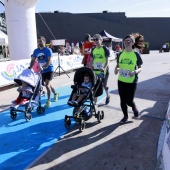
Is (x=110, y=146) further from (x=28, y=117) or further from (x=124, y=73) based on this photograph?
(x=28, y=117)

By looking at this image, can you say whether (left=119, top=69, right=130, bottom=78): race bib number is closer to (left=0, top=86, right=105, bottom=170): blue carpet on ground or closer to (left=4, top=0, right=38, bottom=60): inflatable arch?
(left=0, top=86, right=105, bottom=170): blue carpet on ground

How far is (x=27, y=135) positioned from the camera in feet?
17.1

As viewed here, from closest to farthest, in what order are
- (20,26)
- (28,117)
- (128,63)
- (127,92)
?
(128,63)
(127,92)
(28,117)
(20,26)

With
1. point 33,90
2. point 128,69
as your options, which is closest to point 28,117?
point 33,90

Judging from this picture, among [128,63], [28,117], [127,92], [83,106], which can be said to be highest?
[128,63]

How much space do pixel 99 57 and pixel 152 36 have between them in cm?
4929

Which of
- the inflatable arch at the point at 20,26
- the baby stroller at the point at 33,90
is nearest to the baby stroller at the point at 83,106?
the baby stroller at the point at 33,90

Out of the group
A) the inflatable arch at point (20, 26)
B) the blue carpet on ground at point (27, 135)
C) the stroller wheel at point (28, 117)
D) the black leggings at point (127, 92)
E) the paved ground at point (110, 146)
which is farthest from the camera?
the inflatable arch at point (20, 26)

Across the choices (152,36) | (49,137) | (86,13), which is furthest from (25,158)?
(152,36)

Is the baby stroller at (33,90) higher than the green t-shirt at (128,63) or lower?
lower


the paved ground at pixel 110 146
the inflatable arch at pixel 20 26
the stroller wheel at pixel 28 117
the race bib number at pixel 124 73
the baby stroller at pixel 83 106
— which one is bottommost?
the paved ground at pixel 110 146

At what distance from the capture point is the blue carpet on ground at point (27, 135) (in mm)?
4200

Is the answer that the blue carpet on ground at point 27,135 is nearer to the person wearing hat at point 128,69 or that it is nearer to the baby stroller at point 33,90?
the baby stroller at point 33,90

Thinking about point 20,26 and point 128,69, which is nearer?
point 128,69
